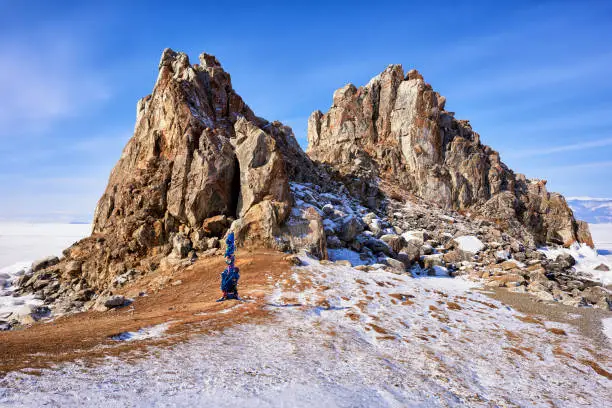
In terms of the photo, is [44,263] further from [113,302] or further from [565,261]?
[565,261]

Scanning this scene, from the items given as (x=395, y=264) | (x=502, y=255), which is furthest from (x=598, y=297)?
(x=395, y=264)

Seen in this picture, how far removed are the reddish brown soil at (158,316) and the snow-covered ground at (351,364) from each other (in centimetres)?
69

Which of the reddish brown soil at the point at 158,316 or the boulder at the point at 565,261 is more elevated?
the reddish brown soil at the point at 158,316

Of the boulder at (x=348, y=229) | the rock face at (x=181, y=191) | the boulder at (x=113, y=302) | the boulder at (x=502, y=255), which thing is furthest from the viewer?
the boulder at (x=502, y=255)

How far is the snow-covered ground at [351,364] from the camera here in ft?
23.0

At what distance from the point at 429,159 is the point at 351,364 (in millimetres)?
57436

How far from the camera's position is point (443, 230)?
149ft

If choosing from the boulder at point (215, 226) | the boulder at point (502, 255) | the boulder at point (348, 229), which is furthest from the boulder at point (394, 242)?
the boulder at point (215, 226)

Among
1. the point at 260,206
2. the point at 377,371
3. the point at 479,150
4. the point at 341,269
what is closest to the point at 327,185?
the point at 260,206

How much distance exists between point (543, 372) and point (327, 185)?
37720 mm

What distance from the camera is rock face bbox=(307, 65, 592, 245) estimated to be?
6122 cm

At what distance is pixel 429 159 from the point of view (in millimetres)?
62469

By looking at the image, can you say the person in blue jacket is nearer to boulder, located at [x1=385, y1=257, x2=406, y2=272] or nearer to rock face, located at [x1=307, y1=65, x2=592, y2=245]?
boulder, located at [x1=385, y1=257, x2=406, y2=272]

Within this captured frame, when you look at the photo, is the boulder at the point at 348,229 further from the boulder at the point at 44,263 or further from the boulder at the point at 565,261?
the boulder at the point at 44,263
